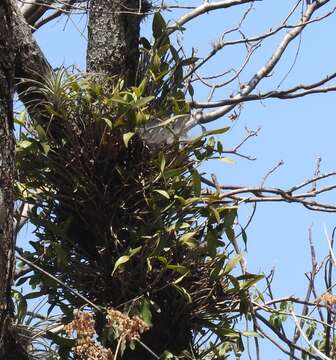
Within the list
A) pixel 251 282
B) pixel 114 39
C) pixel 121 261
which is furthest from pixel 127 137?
pixel 251 282

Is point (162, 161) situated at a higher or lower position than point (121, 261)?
higher

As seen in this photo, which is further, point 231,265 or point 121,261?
point 231,265

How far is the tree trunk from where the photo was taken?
6.13ft

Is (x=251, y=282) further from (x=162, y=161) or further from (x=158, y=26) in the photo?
(x=158, y=26)

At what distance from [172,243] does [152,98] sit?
0.48 meters

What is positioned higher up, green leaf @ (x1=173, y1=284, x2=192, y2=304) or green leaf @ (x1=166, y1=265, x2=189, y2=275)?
green leaf @ (x1=166, y1=265, x2=189, y2=275)

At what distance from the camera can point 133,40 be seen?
361cm

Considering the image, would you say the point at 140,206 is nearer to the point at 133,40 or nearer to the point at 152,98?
the point at 152,98

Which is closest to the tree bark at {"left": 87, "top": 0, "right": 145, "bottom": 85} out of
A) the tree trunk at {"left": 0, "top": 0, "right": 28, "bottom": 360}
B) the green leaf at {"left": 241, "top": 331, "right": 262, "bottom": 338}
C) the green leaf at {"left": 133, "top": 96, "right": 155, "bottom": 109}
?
the green leaf at {"left": 133, "top": 96, "right": 155, "bottom": 109}

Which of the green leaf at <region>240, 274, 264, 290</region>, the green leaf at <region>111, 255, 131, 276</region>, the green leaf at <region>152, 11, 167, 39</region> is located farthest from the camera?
the green leaf at <region>152, 11, 167, 39</region>

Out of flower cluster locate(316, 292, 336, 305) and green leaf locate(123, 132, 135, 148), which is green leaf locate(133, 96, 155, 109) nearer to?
green leaf locate(123, 132, 135, 148)

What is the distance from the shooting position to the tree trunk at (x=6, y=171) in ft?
6.13

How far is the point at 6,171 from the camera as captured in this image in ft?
6.37

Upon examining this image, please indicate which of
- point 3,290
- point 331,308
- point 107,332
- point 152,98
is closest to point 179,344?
point 107,332
